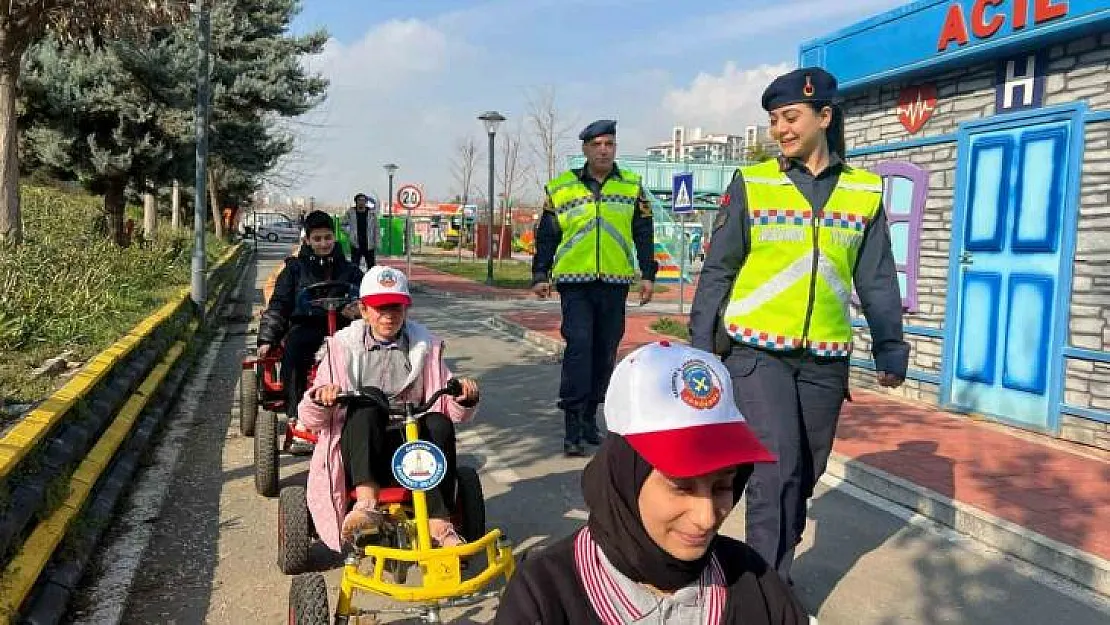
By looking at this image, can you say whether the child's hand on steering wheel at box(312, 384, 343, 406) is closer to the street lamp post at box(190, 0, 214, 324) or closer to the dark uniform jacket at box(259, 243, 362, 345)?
the dark uniform jacket at box(259, 243, 362, 345)

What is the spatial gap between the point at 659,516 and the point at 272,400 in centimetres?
467

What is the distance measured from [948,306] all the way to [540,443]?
3.88 metres

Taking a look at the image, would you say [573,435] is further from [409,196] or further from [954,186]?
[409,196]

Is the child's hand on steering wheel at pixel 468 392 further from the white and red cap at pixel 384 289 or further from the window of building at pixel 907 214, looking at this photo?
the window of building at pixel 907 214

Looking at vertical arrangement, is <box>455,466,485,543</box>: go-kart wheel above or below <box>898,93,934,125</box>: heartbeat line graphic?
below

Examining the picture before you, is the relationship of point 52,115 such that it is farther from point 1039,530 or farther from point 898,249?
point 1039,530

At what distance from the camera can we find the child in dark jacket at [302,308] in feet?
18.4

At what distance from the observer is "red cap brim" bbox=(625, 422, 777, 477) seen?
1.56 m

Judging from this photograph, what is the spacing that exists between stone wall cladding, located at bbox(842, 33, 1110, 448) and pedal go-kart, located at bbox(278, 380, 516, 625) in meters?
4.95

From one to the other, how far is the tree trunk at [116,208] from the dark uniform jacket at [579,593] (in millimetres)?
16457

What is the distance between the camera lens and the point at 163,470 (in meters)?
5.78

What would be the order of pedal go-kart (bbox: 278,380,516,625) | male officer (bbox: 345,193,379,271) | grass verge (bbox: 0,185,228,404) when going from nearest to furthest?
pedal go-kart (bbox: 278,380,516,625)
grass verge (bbox: 0,185,228,404)
male officer (bbox: 345,193,379,271)

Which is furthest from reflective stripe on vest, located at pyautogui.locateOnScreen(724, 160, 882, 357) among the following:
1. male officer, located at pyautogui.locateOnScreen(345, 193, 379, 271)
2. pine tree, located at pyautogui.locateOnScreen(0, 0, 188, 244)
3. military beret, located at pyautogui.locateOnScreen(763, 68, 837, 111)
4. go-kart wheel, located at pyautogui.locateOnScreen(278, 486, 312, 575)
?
male officer, located at pyautogui.locateOnScreen(345, 193, 379, 271)

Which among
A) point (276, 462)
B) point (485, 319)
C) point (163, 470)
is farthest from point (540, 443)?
point (485, 319)
